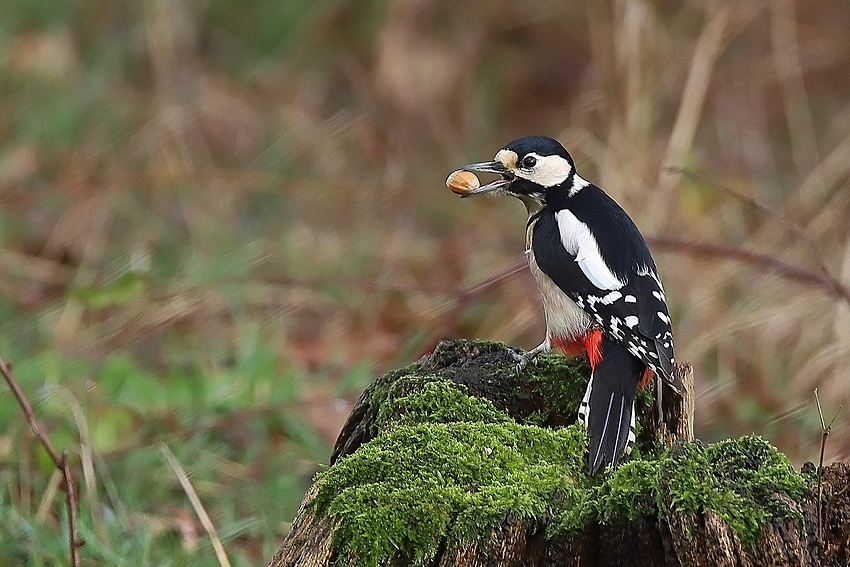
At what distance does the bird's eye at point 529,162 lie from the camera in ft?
12.6

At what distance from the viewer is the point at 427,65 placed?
30.4 feet

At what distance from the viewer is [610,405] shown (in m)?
2.81

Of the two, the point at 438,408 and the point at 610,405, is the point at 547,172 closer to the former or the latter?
the point at 610,405

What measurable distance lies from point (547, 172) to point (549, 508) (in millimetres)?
1781

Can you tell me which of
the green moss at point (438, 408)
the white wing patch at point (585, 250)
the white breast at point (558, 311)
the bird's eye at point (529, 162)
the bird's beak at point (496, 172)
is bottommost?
the green moss at point (438, 408)

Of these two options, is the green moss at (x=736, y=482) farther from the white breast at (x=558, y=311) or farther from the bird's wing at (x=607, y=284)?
the white breast at (x=558, y=311)

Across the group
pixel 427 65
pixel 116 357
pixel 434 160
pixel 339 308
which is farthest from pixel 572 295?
pixel 427 65

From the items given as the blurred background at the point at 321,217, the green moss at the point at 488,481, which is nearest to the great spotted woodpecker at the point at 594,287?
the green moss at the point at 488,481

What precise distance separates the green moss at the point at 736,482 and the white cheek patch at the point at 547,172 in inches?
62.4

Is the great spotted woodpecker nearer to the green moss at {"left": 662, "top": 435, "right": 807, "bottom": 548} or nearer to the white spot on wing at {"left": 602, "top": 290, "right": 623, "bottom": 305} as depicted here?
the white spot on wing at {"left": 602, "top": 290, "right": 623, "bottom": 305}

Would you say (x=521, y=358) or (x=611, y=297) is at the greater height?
(x=611, y=297)

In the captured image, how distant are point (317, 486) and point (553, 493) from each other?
0.53 meters

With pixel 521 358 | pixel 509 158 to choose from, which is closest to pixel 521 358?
pixel 521 358

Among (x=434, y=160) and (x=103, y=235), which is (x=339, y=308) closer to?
(x=103, y=235)
